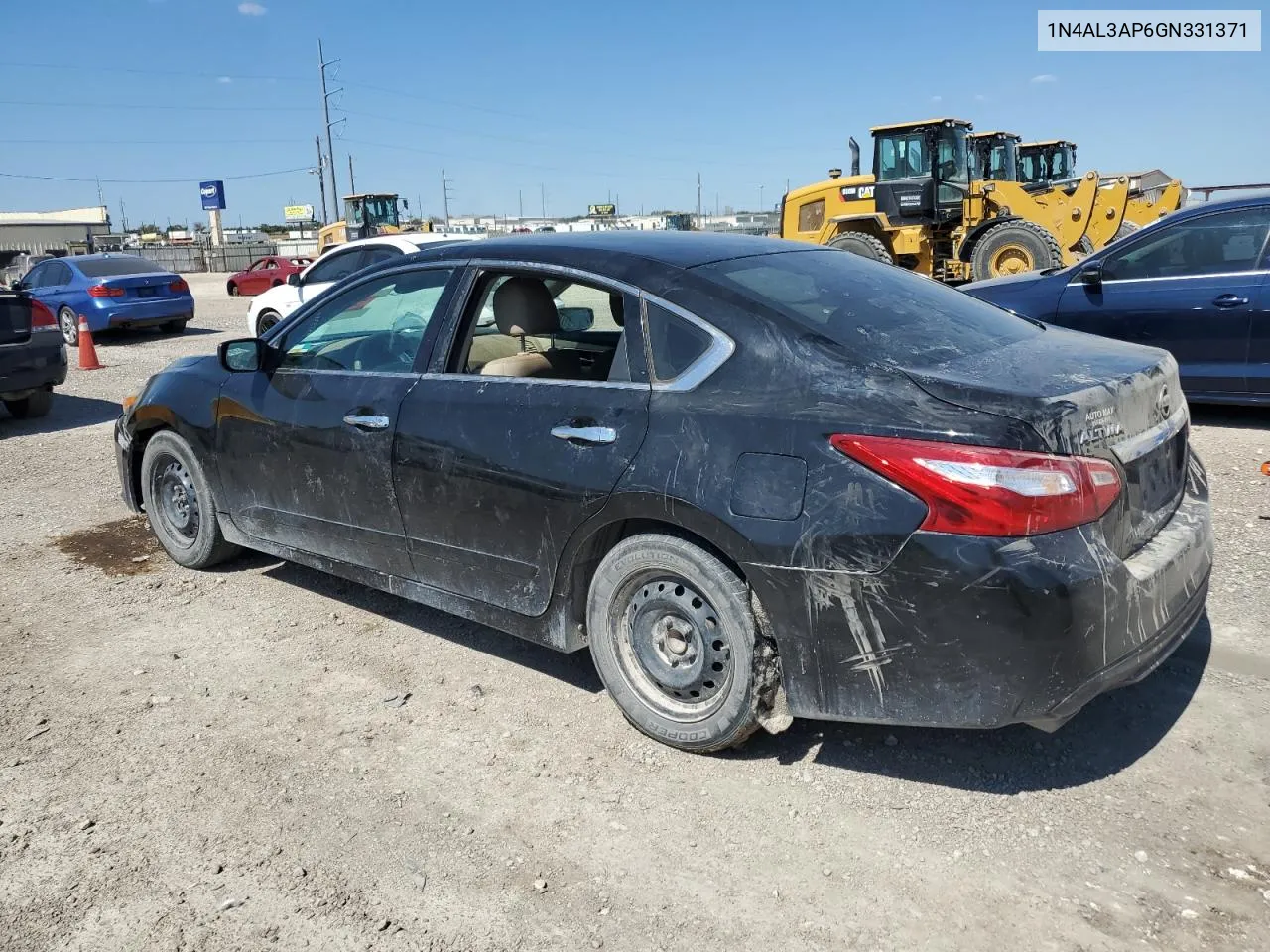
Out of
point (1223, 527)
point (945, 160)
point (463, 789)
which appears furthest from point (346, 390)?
point (945, 160)

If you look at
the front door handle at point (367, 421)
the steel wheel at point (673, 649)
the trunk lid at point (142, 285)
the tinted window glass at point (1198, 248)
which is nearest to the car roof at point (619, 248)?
the front door handle at point (367, 421)

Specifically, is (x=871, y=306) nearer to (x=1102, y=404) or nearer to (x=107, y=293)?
(x=1102, y=404)

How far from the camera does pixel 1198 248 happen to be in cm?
740

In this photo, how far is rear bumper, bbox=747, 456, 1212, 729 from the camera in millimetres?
2650

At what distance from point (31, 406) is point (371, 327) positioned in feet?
25.0

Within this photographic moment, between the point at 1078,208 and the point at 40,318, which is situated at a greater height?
the point at 1078,208

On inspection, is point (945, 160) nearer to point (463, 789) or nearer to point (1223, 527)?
point (1223, 527)

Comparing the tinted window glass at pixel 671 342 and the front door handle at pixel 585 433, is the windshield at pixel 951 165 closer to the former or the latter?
the tinted window glass at pixel 671 342

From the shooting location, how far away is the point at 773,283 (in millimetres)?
3432

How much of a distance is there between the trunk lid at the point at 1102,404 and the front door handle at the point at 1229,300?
4.39 meters

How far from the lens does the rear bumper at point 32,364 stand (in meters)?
9.32

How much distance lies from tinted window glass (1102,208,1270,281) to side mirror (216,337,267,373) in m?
6.19

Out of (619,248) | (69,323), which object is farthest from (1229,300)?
→ (69,323)

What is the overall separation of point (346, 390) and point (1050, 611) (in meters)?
2.83
